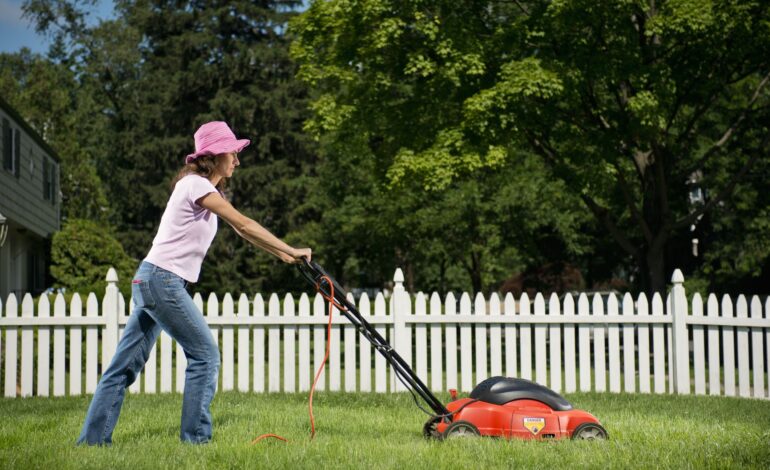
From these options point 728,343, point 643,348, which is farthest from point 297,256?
point 728,343

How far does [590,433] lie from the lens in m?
5.56

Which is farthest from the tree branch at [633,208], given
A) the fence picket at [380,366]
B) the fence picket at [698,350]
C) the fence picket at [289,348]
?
the fence picket at [289,348]

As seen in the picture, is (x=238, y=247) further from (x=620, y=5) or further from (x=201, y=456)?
(x=201, y=456)

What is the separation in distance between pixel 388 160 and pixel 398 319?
8192 mm

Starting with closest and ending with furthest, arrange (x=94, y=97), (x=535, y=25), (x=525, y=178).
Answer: (x=535, y=25)
(x=525, y=178)
(x=94, y=97)

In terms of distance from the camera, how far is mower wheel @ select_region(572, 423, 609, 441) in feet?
18.1

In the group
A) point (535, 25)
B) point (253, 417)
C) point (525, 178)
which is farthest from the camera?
point (525, 178)

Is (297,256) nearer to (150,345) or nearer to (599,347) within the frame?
(150,345)

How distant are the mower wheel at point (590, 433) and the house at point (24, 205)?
14.4 metres

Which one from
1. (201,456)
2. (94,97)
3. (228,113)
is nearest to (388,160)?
(201,456)

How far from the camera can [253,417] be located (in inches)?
276

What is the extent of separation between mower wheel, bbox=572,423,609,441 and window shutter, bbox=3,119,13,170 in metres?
16.6

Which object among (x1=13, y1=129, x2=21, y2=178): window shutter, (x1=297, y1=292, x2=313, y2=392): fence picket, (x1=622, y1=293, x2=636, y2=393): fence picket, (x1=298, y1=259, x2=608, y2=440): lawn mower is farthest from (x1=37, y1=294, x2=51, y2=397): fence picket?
(x1=13, y1=129, x2=21, y2=178): window shutter

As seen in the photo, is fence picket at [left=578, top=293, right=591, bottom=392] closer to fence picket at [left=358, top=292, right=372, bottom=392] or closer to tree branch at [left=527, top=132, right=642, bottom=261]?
fence picket at [left=358, top=292, right=372, bottom=392]
